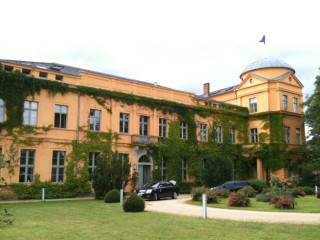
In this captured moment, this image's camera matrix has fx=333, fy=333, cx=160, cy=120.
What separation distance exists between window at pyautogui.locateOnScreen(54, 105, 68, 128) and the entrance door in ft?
26.2

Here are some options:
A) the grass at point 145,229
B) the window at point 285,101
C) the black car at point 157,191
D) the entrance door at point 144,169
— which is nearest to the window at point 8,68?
the black car at point 157,191

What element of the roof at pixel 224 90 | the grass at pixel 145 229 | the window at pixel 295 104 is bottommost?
the grass at pixel 145 229

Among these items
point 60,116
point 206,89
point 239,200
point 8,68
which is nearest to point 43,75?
point 8,68

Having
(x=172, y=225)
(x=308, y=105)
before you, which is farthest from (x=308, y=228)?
(x=308, y=105)

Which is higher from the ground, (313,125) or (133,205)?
(313,125)

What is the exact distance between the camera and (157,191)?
24.2 metres

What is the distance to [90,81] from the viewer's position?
28.9 metres

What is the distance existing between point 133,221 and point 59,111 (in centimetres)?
1669

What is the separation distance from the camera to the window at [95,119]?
28472 mm

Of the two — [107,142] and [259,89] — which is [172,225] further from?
[259,89]

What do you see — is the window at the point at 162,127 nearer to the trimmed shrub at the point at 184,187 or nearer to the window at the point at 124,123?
the window at the point at 124,123

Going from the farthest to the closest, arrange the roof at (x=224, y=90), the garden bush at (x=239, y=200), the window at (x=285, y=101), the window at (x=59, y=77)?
the roof at (x=224, y=90), the window at (x=285, y=101), the window at (x=59, y=77), the garden bush at (x=239, y=200)

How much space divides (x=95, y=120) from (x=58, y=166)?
16.6 feet

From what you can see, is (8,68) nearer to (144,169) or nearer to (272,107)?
(144,169)
